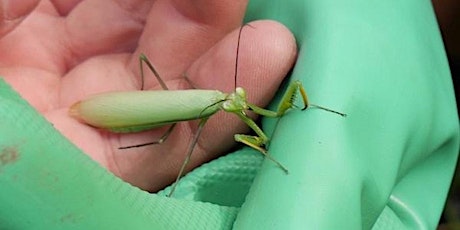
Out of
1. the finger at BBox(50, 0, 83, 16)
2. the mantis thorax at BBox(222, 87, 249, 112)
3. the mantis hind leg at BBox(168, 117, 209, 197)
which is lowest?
the mantis hind leg at BBox(168, 117, 209, 197)

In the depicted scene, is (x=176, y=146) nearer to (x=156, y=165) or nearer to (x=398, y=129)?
(x=156, y=165)

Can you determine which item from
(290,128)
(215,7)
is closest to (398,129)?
(290,128)

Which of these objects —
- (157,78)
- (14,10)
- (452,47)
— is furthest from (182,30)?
(452,47)

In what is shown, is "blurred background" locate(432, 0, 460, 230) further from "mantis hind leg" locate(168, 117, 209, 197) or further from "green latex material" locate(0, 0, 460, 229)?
"mantis hind leg" locate(168, 117, 209, 197)

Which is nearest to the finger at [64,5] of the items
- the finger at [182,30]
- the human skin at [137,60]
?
the human skin at [137,60]

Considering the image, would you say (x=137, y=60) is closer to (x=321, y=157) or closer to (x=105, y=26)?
(x=105, y=26)

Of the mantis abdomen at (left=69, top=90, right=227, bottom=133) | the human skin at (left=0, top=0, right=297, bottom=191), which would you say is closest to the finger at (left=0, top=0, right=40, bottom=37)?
the human skin at (left=0, top=0, right=297, bottom=191)
